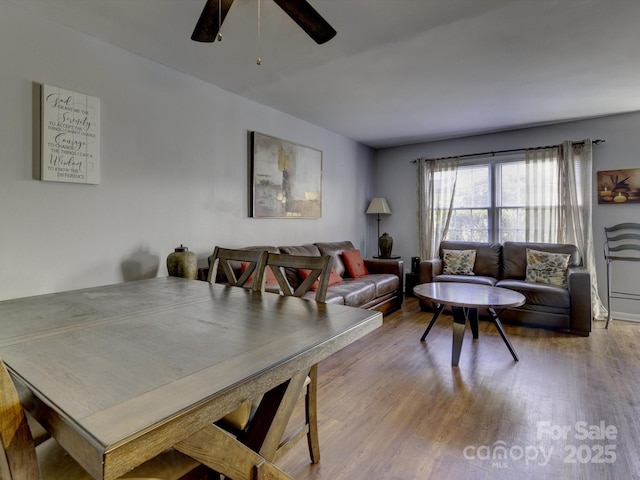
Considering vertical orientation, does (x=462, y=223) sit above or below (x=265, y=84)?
below

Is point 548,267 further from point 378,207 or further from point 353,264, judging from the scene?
point 378,207

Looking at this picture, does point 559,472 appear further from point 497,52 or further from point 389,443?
point 497,52

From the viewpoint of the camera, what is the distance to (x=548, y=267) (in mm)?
3953

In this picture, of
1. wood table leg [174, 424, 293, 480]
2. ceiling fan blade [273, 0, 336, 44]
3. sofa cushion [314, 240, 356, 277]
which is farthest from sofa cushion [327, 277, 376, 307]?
wood table leg [174, 424, 293, 480]

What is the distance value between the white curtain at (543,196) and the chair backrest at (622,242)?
0.48 meters

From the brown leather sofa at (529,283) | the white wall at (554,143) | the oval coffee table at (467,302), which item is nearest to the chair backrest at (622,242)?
the white wall at (554,143)

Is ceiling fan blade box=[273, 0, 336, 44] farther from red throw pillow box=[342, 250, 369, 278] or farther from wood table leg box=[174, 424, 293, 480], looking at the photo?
red throw pillow box=[342, 250, 369, 278]

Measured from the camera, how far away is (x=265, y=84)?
314cm

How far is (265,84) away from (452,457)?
10.4 feet

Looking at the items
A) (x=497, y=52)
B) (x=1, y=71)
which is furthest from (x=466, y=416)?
(x=1, y=71)

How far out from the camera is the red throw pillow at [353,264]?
14.0ft

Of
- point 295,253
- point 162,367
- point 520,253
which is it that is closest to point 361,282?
point 295,253

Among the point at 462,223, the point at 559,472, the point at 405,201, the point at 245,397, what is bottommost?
the point at 559,472

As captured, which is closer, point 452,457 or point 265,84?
point 452,457
